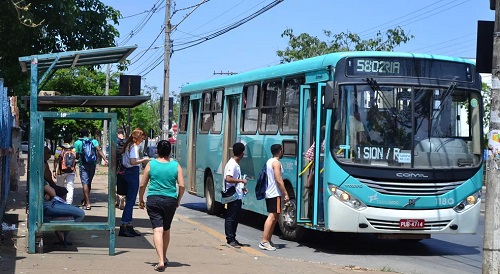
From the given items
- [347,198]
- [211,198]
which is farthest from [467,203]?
[211,198]

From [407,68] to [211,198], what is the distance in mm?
7380

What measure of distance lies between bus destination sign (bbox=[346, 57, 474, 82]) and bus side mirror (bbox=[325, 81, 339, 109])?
0.42 m

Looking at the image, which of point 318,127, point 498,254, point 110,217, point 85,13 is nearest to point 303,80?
point 318,127

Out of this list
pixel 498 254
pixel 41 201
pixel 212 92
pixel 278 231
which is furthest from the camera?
pixel 212 92

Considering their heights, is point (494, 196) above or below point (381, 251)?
above

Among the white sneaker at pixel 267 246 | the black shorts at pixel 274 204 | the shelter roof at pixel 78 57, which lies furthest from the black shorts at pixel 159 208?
the white sneaker at pixel 267 246

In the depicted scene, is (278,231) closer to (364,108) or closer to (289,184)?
(289,184)

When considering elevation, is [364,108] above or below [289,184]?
above

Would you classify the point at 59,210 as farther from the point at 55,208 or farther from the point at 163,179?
the point at 163,179

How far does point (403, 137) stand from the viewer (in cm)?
1267

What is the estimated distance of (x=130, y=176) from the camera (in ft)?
43.5

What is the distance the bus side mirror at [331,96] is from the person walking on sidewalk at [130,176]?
3.23 m

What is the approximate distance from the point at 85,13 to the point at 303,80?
25.2 ft

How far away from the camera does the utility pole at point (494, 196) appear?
8.71m
